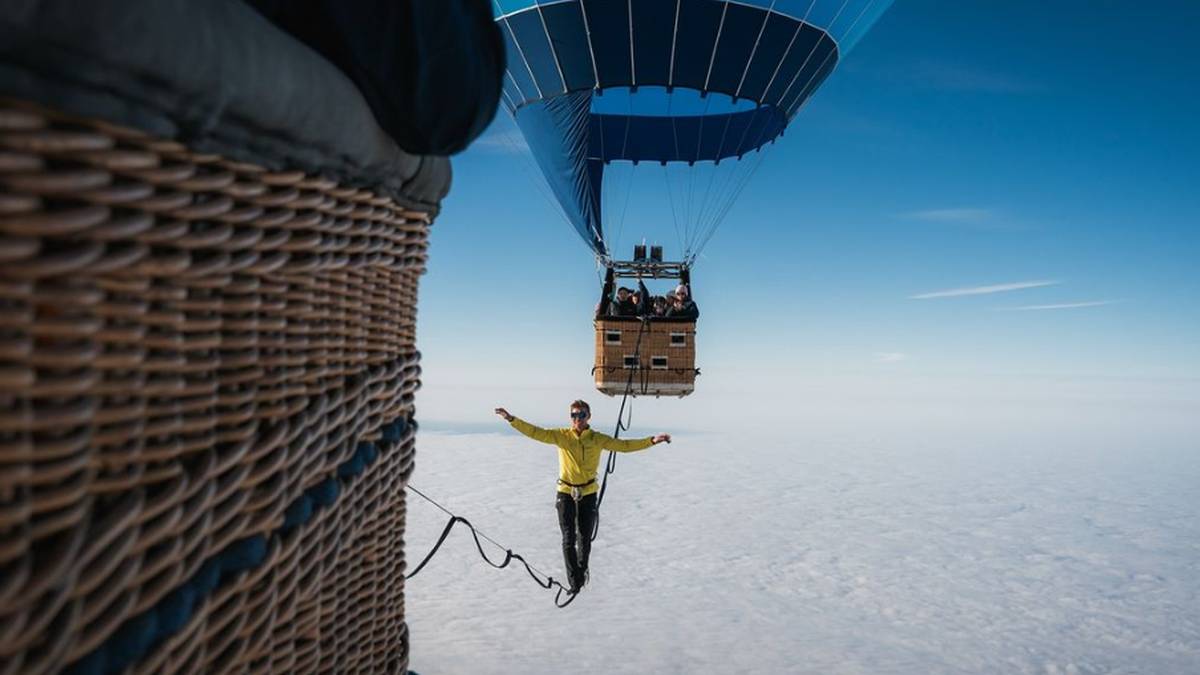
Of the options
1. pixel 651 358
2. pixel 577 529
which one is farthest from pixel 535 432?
pixel 651 358

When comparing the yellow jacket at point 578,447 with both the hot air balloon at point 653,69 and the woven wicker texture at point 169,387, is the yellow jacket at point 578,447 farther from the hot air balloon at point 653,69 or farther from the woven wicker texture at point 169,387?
the woven wicker texture at point 169,387

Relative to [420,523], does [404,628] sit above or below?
above

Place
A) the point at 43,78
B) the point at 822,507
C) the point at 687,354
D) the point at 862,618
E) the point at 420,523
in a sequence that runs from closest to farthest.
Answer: the point at 43,78, the point at 687,354, the point at 862,618, the point at 420,523, the point at 822,507

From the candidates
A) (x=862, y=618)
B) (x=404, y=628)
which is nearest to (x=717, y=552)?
(x=862, y=618)

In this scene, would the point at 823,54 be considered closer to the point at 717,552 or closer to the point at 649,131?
the point at 649,131

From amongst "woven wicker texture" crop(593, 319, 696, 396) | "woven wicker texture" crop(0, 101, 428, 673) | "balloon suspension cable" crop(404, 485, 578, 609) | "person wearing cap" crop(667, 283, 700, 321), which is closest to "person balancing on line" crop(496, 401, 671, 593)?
"balloon suspension cable" crop(404, 485, 578, 609)

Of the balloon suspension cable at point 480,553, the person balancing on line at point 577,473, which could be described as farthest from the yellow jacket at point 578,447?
the balloon suspension cable at point 480,553
